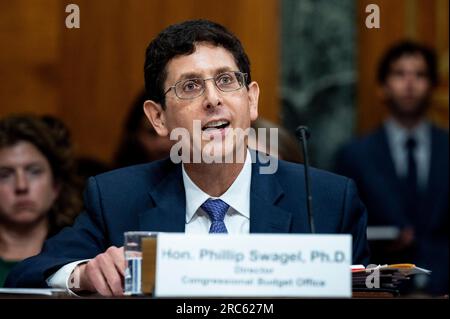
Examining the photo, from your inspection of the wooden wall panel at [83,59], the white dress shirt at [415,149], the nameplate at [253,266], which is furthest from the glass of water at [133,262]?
the wooden wall panel at [83,59]

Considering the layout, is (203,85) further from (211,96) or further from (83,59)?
(83,59)

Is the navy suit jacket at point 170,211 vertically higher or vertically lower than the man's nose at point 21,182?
lower

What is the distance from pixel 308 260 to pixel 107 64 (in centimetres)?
408

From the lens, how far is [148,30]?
20.5 ft

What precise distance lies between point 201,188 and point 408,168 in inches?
104

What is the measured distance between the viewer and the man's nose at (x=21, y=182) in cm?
448

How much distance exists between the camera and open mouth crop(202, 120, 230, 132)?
10.4ft

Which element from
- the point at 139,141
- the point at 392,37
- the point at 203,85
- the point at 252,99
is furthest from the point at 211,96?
the point at 392,37

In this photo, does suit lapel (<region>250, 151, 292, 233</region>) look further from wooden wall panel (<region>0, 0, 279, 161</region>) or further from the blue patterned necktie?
wooden wall panel (<region>0, 0, 279, 161</region>)

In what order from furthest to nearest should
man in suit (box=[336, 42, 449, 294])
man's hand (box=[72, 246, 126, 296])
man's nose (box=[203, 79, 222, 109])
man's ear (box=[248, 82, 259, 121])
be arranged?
man in suit (box=[336, 42, 449, 294]) < man's ear (box=[248, 82, 259, 121]) < man's nose (box=[203, 79, 222, 109]) < man's hand (box=[72, 246, 126, 296])

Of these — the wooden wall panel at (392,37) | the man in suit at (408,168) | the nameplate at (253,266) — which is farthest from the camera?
the wooden wall panel at (392,37)

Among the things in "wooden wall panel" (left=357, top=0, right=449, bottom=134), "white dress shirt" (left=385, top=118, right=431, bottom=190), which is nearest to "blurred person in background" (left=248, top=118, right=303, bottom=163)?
"white dress shirt" (left=385, top=118, right=431, bottom=190)

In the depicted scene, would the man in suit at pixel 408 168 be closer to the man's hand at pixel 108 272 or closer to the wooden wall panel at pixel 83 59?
the wooden wall panel at pixel 83 59

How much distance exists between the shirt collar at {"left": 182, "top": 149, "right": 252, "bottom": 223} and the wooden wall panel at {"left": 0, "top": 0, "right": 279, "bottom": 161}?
2.97 meters
